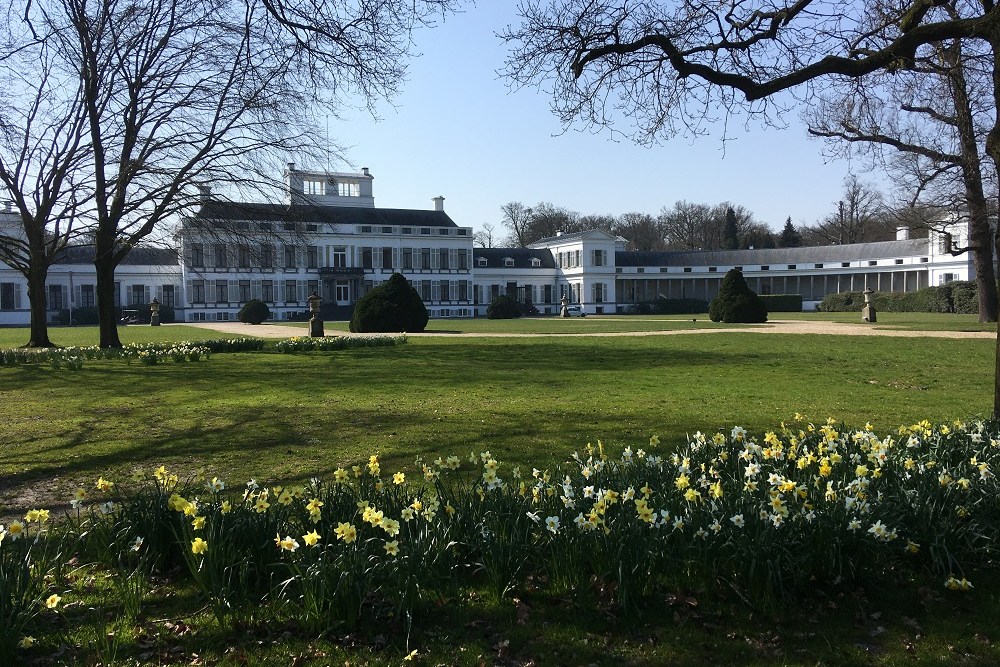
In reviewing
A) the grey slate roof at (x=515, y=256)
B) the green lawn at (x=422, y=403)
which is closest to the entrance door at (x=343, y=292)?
the grey slate roof at (x=515, y=256)

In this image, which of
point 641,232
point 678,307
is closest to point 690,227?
point 641,232

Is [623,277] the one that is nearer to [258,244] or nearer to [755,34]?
[258,244]

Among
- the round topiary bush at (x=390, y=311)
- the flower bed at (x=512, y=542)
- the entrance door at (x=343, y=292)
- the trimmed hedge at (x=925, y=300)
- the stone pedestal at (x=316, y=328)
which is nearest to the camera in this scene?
the flower bed at (x=512, y=542)

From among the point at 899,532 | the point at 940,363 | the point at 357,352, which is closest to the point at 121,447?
the point at 899,532

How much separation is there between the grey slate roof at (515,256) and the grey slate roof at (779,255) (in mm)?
6349

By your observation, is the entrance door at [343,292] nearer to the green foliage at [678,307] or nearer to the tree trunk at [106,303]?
the green foliage at [678,307]

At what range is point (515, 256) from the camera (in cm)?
6950

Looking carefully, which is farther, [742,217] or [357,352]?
[742,217]

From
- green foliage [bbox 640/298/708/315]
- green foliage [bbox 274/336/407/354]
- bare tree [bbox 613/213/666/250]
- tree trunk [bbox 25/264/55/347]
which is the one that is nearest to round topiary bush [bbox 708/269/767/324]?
green foliage [bbox 274/336/407/354]

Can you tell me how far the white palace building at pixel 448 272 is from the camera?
5575 cm

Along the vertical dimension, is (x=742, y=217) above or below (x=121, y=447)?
above

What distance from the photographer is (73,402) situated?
31.8 feet

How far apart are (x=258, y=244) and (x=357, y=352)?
3.92 m

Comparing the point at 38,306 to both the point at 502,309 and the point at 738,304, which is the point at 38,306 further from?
the point at 502,309
